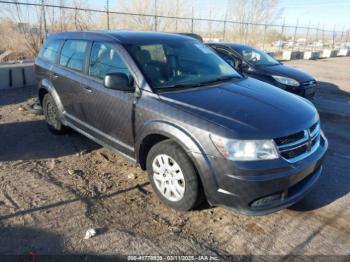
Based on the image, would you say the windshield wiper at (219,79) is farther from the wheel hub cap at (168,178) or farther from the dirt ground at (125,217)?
the dirt ground at (125,217)

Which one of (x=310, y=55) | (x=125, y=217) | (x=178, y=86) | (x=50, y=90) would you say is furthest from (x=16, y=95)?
(x=310, y=55)

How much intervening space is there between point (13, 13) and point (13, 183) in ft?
33.6

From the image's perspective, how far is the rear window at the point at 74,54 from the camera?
15.7 ft

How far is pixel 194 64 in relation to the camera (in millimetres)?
4340

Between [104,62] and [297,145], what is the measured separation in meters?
2.55

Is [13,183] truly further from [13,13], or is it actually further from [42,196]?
[13,13]

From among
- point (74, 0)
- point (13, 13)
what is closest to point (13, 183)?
point (13, 13)

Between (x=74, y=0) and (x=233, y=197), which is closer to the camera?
(x=233, y=197)

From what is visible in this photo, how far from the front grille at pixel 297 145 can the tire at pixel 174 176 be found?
85 centimetres

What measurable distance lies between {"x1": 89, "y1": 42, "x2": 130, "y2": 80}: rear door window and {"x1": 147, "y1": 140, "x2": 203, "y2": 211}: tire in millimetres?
1057

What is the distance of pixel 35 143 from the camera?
18.2 feet

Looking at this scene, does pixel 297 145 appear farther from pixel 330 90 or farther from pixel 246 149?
pixel 330 90

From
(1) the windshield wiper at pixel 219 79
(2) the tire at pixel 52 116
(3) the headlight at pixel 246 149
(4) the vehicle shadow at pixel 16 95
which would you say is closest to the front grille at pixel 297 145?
(3) the headlight at pixel 246 149

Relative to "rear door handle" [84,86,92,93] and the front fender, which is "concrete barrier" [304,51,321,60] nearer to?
"rear door handle" [84,86,92,93]
